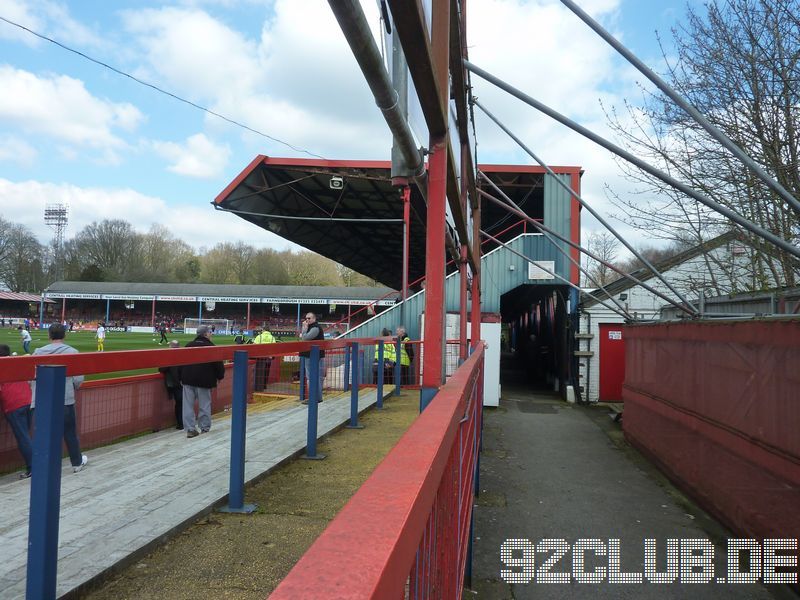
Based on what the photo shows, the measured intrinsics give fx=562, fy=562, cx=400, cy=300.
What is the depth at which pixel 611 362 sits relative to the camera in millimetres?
14906

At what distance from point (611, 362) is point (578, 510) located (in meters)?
9.92

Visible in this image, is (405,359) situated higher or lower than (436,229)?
lower

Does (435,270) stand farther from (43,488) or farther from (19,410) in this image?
(19,410)

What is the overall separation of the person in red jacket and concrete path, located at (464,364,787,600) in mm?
4355

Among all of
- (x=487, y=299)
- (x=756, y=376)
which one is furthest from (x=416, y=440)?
(x=487, y=299)

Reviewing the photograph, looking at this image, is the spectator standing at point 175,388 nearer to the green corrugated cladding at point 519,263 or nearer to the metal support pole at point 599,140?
the metal support pole at point 599,140

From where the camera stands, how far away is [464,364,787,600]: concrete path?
4.07 meters

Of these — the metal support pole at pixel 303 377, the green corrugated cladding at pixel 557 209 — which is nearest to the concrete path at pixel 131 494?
the metal support pole at pixel 303 377

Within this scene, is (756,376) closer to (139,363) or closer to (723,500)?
(723,500)

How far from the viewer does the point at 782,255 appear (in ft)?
23.2

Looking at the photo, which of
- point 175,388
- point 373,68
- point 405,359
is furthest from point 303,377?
Answer: point 373,68

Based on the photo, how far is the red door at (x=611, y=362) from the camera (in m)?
14.8

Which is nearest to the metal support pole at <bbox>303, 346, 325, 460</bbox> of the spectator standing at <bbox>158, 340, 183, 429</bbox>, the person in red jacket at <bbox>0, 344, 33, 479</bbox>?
the person in red jacket at <bbox>0, 344, 33, 479</bbox>

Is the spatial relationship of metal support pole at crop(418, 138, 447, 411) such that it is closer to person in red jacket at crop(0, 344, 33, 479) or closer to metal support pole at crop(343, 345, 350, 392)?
person in red jacket at crop(0, 344, 33, 479)
